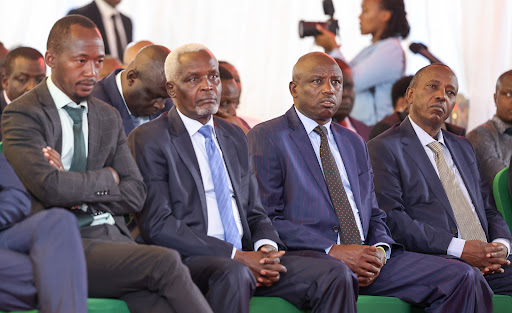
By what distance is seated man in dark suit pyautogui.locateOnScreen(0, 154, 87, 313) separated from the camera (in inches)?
94.9

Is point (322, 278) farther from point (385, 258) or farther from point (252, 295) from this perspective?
point (385, 258)

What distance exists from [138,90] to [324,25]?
2.46 metres

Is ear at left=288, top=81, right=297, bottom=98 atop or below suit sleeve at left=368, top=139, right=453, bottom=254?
atop

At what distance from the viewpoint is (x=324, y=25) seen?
6.15 metres

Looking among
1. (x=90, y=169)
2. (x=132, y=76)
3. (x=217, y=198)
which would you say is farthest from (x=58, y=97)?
(x=132, y=76)

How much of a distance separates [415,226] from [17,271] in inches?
80.8

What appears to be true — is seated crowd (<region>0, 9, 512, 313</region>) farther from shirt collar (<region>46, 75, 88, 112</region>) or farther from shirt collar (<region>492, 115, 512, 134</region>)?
shirt collar (<region>492, 115, 512, 134</region>)

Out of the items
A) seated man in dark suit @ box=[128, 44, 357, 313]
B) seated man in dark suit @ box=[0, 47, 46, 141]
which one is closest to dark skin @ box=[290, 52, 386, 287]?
seated man in dark suit @ box=[128, 44, 357, 313]

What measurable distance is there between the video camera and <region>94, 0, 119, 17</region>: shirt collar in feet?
4.76

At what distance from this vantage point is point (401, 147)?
4.04m

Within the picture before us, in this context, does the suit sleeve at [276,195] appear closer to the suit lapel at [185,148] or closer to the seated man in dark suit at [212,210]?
the seated man in dark suit at [212,210]

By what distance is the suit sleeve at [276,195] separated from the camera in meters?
3.49

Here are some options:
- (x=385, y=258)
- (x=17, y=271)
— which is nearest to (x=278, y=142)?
(x=385, y=258)

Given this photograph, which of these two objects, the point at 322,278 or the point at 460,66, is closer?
the point at 322,278
